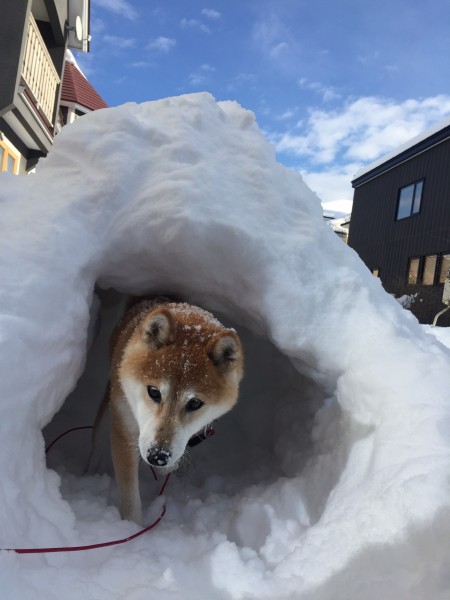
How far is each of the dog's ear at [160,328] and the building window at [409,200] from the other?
57.9ft

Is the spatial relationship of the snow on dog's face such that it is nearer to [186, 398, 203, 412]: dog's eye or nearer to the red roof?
[186, 398, 203, 412]: dog's eye

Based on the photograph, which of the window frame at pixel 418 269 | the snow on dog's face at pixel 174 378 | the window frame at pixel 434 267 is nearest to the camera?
the snow on dog's face at pixel 174 378

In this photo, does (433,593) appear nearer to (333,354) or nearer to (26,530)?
(333,354)

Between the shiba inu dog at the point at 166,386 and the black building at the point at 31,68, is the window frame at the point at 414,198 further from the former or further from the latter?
the shiba inu dog at the point at 166,386

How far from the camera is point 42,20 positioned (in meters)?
12.0

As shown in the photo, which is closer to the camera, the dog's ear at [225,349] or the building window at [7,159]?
the dog's ear at [225,349]

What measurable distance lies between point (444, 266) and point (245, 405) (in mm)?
14731

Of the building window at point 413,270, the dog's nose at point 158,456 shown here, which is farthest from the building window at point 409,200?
the dog's nose at point 158,456

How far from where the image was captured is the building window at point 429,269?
17305 mm

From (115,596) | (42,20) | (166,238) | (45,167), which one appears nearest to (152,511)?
(115,596)

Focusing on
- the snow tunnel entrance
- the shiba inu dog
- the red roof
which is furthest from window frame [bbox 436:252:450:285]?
the shiba inu dog

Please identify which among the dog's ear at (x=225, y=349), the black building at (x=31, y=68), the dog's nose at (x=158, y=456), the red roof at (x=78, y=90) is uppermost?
the red roof at (x=78, y=90)

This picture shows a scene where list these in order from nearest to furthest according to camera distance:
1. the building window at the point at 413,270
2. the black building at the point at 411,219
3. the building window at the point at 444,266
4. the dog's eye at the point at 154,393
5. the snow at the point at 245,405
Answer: the snow at the point at 245,405, the dog's eye at the point at 154,393, the building window at the point at 444,266, the black building at the point at 411,219, the building window at the point at 413,270

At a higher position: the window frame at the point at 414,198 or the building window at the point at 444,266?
the window frame at the point at 414,198
